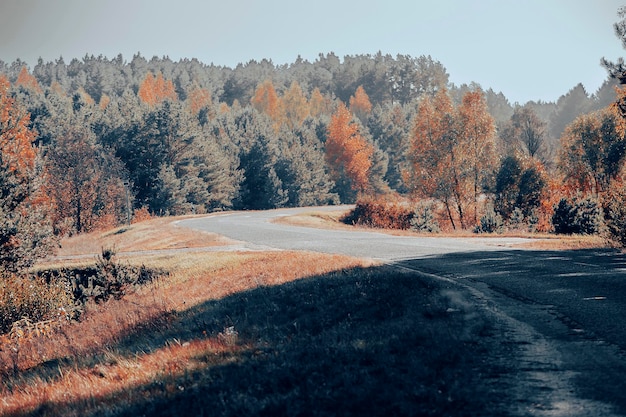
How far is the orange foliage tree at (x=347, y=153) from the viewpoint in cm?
8169

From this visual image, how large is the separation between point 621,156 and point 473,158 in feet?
46.3

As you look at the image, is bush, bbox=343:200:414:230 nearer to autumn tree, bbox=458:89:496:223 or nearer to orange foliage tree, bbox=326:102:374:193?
autumn tree, bbox=458:89:496:223

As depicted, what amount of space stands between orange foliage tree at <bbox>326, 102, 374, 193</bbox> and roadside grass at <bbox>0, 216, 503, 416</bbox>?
2631 inches

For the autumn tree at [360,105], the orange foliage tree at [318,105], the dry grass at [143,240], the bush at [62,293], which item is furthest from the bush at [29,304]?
the autumn tree at [360,105]

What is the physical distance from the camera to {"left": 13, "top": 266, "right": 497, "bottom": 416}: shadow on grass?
18.2 feet

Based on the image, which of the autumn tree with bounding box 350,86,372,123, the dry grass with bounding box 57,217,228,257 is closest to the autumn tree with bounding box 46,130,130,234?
the dry grass with bounding box 57,217,228,257

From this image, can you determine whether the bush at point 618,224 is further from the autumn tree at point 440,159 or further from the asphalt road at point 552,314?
the autumn tree at point 440,159

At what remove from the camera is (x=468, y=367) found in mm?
6086

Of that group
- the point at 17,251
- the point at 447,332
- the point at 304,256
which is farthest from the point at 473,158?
the point at 447,332

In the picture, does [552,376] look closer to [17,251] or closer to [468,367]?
[468,367]

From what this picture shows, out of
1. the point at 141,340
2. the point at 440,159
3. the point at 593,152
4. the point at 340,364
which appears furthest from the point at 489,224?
the point at 340,364

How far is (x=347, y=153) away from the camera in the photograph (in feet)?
270

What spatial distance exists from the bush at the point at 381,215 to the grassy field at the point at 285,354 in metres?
25.7

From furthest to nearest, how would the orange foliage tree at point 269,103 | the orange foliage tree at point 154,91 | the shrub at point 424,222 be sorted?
the orange foliage tree at point 269,103
the orange foliage tree at point 154,91
the shrub at point 424,222
